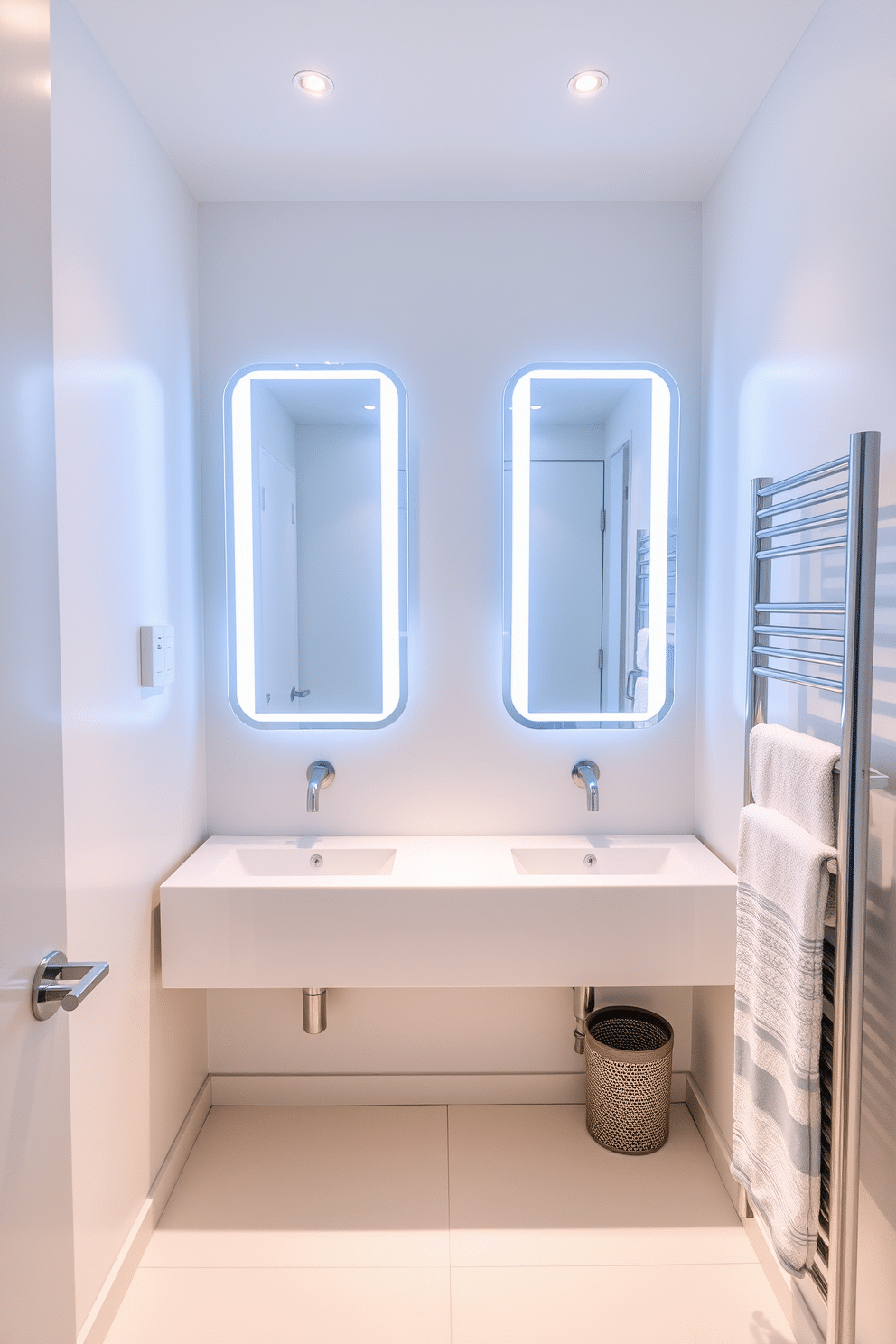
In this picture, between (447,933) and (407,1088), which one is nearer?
(447,933)

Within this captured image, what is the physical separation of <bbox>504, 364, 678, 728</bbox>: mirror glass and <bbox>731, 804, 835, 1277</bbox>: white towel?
2.41 ft

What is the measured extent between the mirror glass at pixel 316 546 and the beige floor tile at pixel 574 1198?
113cm

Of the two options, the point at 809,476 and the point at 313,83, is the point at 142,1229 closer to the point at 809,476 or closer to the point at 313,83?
the point at 809,476

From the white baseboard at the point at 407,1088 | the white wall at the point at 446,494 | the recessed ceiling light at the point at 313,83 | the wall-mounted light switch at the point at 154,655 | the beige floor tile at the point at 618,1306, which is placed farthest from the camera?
the white baseboard at the point at 407,1088

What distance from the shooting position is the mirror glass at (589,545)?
2.19 m

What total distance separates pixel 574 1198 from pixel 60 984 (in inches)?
61.4

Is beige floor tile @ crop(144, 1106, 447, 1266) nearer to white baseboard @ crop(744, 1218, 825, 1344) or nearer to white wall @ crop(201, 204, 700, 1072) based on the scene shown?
white wall @ crop(201, 204, 700, 1072)

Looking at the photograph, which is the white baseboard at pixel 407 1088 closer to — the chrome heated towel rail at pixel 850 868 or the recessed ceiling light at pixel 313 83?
the chrome heated towel rail at pixel 850 868

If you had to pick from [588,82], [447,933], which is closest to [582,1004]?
[447,933]

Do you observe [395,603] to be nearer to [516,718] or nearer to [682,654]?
[516,718]

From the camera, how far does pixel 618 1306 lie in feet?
5.41

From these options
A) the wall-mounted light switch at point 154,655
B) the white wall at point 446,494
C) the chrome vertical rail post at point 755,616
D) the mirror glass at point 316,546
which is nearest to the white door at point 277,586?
the mirror glass at point 316,546

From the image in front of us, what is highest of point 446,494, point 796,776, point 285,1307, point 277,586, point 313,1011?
point 446,494

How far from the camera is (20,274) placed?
2.74 ft
